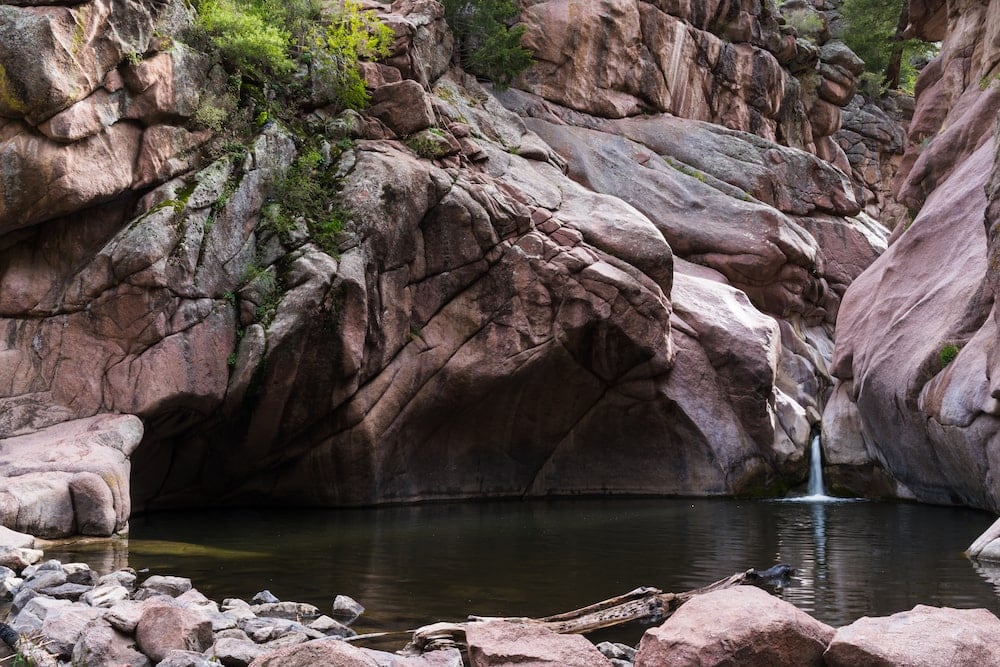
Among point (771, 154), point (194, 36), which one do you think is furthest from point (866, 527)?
point (771, 154)

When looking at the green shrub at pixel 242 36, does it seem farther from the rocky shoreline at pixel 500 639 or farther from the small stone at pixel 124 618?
the small stone at pixel 124 618

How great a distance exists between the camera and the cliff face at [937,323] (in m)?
20.1

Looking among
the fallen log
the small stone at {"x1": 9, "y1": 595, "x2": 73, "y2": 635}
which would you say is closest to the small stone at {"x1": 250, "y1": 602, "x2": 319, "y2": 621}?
the fallen log

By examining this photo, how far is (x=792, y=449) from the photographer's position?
29.0 metres

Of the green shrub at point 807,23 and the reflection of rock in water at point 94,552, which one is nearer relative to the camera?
the reflection of rock in water at point 94,552

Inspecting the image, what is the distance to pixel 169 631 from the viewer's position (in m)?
8.07

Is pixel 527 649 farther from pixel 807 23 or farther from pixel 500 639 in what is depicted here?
pixel 807 23

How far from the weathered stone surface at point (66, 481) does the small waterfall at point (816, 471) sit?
1997cm

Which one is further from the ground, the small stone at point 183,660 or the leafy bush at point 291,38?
the leafy bush at point 291,38

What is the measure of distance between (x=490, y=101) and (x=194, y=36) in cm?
1228

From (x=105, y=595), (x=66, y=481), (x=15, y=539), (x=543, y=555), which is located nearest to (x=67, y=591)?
(x=105, y=595)

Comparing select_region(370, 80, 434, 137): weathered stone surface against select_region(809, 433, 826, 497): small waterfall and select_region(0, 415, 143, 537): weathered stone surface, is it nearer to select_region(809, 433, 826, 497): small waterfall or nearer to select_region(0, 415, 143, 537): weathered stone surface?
select_region(0, 415, 143, 537): weathered stone surface

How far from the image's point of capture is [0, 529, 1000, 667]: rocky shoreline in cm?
683

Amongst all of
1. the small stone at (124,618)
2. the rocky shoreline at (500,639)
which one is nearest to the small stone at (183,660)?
the rocky shoreline at (500,639)
